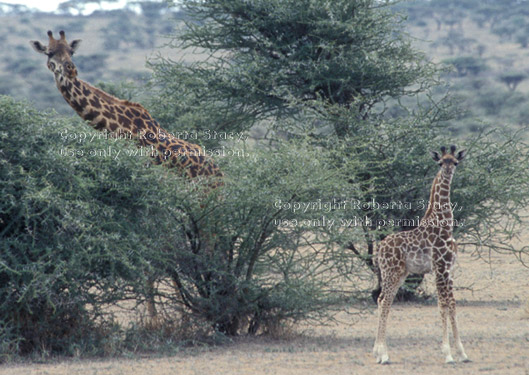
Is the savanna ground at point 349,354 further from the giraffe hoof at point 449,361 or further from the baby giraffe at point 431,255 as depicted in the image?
the baby giraffe at point 431,255

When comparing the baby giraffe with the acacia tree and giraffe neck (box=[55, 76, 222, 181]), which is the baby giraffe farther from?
the acacia tree

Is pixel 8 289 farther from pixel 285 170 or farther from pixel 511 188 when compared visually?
pixel 511 188

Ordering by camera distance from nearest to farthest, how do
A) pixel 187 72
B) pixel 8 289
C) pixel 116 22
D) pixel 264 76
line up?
pixel 8 289 < pixel 264 76 < pixel 187 72 < pixel 116 22

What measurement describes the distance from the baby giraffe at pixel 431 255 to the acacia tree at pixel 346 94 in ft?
9.91

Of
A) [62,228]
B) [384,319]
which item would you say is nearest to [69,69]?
A: [62,228]

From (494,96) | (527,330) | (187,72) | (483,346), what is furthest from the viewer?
(494,96)

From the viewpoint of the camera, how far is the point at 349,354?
786cm

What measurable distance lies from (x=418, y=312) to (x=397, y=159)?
2.24 m

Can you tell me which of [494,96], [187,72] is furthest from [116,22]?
[187,72]

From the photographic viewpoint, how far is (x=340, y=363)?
742 cm

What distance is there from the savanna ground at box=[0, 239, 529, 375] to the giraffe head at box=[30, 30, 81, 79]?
337 cm

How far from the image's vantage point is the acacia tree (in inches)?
444

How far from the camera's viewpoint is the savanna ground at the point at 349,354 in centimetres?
707

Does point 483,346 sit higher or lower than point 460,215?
lower
